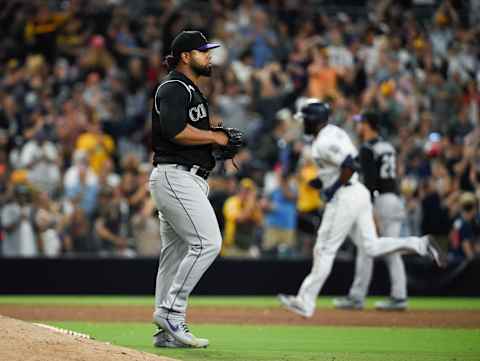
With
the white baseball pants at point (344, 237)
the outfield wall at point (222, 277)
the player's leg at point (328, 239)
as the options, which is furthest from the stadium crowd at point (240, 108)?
the player's leg at point (328, 239)

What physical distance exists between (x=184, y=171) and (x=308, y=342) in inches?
80.4

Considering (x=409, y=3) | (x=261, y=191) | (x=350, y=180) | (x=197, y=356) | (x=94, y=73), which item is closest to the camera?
(x=197, y=356)

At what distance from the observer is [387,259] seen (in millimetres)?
13312

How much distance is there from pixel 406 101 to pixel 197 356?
13.6m

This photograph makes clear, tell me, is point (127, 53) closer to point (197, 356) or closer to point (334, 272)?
point (334, 272)

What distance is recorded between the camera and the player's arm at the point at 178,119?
820cm

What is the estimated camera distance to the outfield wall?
55.3 ft

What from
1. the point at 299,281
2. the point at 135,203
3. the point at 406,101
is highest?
the point at 406,101

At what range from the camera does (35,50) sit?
20.5 meters

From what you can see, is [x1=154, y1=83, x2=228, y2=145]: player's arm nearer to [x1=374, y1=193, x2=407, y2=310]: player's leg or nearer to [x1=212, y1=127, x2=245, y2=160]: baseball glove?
[x1=212, y1=127, x2=245, y2=160]: baseball glove

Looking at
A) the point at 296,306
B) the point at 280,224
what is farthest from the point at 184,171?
the point at 280,224

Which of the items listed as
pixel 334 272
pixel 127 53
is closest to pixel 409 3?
pixel 127 53

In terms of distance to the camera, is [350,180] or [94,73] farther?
[94,73]

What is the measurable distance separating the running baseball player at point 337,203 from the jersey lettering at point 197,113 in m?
3.57
